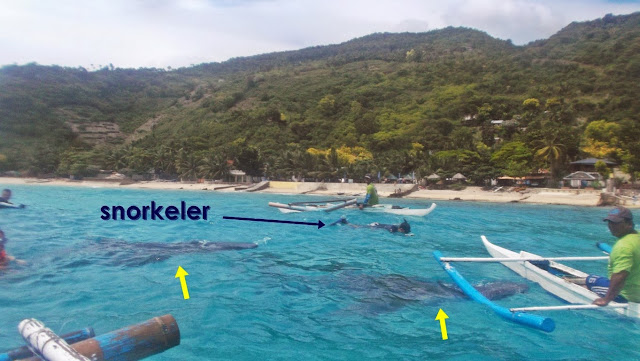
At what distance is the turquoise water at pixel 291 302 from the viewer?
6.45 metres

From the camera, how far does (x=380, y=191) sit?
48.4 metres

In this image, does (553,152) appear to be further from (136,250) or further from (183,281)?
(183,281)

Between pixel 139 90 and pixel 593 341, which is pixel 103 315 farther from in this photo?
pixel 139 90

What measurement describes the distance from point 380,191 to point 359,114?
147 ft

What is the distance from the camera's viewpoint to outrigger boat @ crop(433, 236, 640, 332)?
6.25 metres

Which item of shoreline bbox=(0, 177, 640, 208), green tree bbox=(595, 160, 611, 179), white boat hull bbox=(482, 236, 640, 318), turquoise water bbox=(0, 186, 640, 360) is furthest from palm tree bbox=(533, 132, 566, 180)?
white boat hull bbox=(482, 236, 640, 318)

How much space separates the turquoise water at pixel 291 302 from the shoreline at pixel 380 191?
26.0m

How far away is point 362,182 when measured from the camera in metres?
56.2

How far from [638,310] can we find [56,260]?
12.4 meters

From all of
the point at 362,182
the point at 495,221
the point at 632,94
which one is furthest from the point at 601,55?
the point at 495,221

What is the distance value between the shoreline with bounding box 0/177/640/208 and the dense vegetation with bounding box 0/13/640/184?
3123 mm

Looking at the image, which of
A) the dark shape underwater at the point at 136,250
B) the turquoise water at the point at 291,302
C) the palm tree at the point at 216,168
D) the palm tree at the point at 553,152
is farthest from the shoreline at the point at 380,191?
the dark shape underwater at the point at 136,250

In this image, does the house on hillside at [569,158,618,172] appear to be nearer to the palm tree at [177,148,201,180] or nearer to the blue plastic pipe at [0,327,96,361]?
the palm tree at [177,148,201,180]

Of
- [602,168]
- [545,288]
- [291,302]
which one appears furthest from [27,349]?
[602,168]
